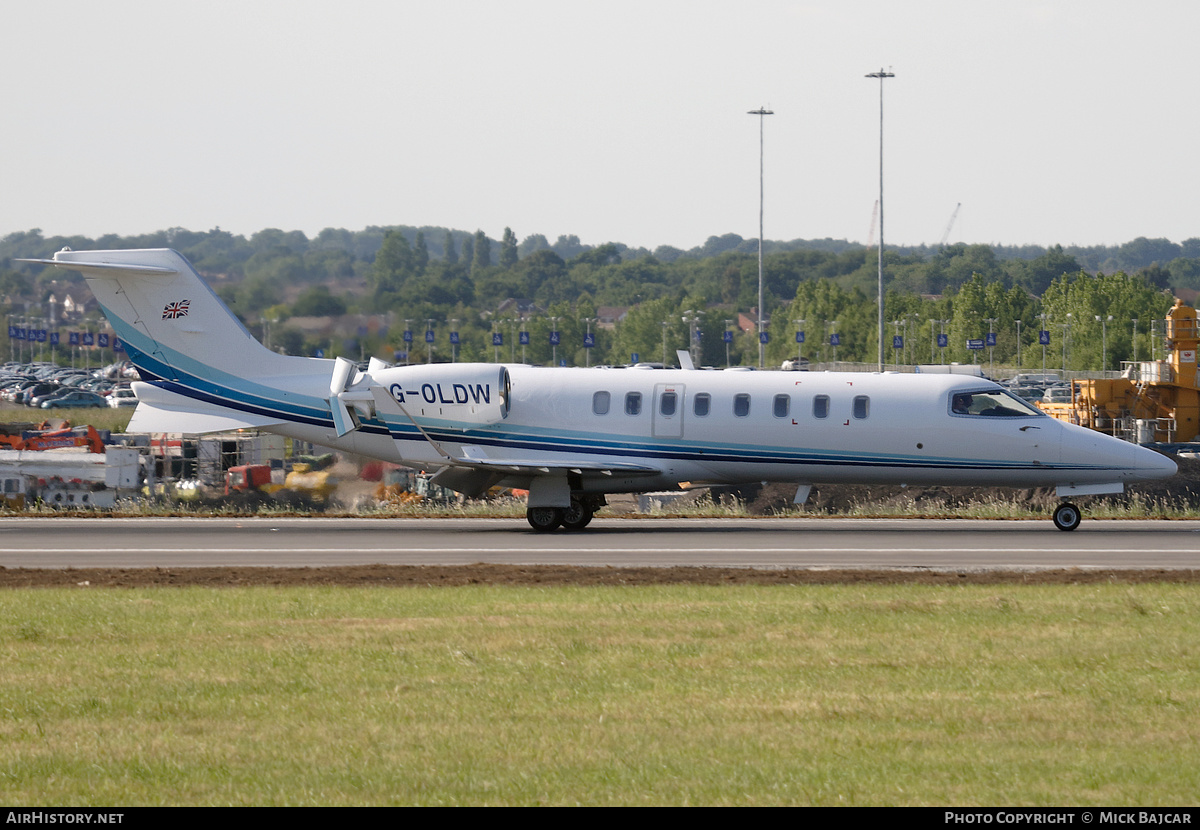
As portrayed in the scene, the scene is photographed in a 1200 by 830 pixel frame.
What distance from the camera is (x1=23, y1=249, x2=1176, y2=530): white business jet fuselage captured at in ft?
85.0

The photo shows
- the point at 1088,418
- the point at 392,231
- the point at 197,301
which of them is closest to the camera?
the point at 197,301

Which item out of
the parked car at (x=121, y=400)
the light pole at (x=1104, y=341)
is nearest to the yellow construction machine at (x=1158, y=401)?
the light pole at (x=1104, y=341)

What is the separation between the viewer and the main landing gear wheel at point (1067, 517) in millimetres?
25844

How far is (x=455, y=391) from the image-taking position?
1046 inches

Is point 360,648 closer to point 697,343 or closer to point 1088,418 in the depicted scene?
point 1088,418

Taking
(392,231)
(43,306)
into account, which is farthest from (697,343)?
(392,231)

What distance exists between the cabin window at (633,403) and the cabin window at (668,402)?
0.41 meters

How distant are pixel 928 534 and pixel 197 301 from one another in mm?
15010

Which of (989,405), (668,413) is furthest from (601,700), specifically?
(989,405)

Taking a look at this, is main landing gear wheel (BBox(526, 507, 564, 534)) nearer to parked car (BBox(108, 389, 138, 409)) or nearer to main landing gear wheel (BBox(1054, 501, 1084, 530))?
main landing gear wheel (BBox(1054, 501, 1084, 530))

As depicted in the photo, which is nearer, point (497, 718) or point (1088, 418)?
point (497, 718)

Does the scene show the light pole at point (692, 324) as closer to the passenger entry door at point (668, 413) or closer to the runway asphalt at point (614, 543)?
the runway asphalt at point (614, 543)

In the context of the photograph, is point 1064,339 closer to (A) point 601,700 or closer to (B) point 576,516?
(B) point 576,516

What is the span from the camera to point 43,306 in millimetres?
60594
